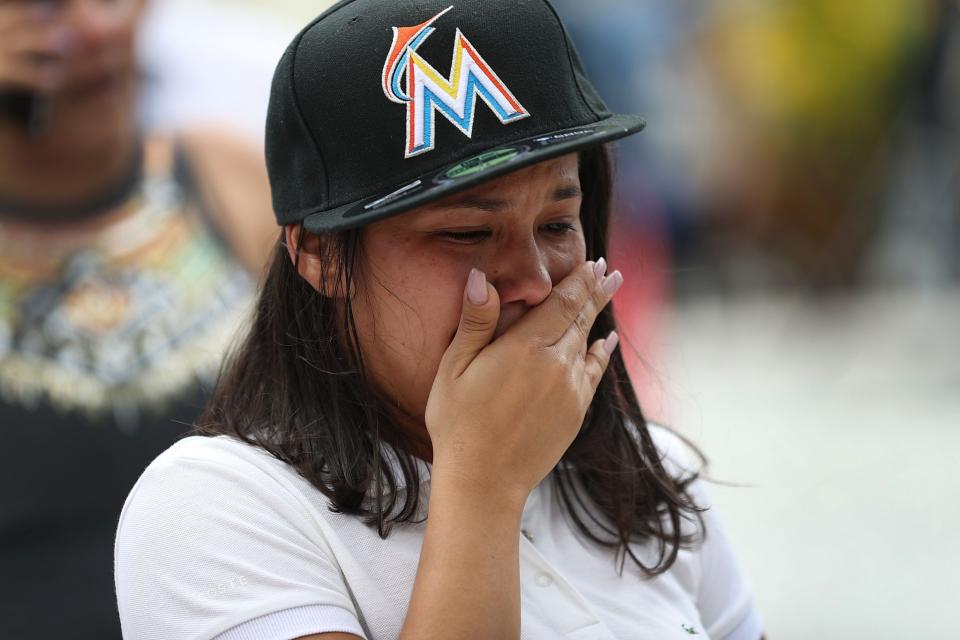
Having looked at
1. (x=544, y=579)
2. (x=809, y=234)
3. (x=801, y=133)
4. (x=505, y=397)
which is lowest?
(x=809, y=234)

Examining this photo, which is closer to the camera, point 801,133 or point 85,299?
point 85,299

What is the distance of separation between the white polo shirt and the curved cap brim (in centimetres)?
31

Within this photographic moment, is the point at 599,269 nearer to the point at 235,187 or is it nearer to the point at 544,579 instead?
the point at 544,579

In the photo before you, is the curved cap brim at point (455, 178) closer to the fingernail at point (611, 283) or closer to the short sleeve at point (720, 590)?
the fingernail at point (611, 283)

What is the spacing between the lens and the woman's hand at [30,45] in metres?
2.45

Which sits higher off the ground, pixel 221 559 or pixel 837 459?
pixel 221 559

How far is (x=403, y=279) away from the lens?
1431mm

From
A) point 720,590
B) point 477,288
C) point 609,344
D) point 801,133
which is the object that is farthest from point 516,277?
point 801,133

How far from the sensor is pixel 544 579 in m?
1.47

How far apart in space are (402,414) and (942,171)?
13.9m

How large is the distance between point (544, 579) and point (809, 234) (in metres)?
13.4

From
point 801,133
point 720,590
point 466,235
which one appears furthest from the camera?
point 801,133

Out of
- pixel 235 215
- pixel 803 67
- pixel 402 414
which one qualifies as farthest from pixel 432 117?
pixel 803 67

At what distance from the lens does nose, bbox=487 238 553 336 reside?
4.70 ft
